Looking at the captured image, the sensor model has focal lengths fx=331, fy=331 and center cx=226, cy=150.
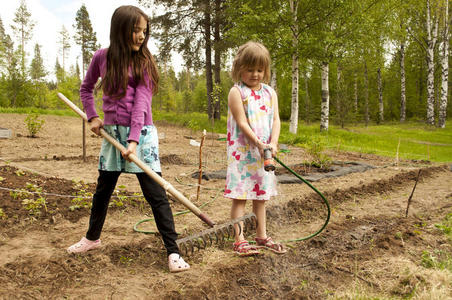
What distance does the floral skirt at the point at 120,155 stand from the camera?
2223 millimetres

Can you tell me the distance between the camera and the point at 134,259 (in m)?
2.40

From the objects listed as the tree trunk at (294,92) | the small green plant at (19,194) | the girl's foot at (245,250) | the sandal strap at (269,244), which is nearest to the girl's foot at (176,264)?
the girl's foot at (245,250)

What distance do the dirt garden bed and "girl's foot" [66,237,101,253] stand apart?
0.06m

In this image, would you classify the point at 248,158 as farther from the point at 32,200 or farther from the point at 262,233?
the point at 32,200

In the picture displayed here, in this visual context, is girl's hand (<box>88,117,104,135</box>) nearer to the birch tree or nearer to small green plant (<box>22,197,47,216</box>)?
small green plant (<box>22,197,47,216</box>)

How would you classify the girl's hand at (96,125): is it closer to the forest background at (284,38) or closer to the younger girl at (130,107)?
the younger girl at (130,107)

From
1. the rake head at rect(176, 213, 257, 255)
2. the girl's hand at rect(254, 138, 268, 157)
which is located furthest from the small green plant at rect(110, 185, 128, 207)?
the girl's hand at rect(254, 138, 268, 157)

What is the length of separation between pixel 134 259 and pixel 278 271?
1.03 meters

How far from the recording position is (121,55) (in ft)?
7.02

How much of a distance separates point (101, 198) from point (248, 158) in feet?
3.60

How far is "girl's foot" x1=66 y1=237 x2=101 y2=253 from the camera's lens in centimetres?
241

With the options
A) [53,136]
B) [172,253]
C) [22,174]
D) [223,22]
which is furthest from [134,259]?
[223,22]

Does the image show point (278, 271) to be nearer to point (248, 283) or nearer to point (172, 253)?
point (248, 283)

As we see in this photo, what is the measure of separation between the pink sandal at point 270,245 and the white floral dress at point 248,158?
0.40m
